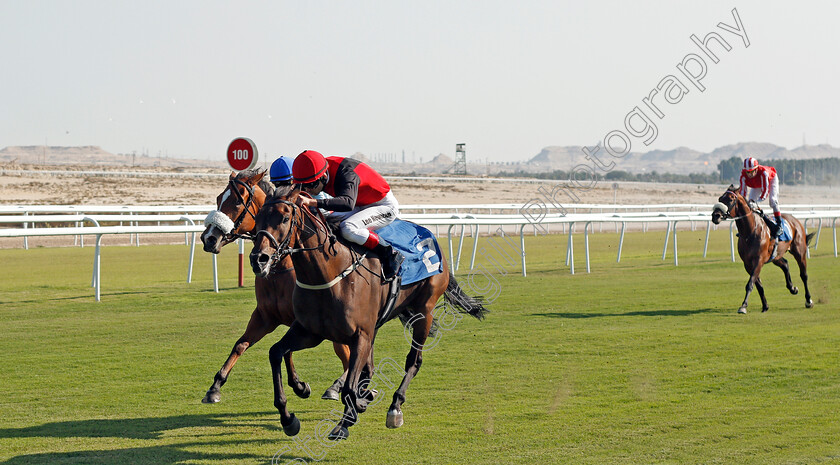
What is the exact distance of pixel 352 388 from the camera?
4.88 m

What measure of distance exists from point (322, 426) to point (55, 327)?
4.95 metres

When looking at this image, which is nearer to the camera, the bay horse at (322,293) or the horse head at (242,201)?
the bay horse at (322,293)

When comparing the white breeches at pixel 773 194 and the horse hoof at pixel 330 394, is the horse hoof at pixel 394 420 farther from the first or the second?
the white breeches at pixel 773 194

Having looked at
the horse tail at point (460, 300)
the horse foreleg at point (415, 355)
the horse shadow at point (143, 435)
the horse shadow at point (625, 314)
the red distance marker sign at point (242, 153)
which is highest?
the red distance marker sign at point (242, 153)

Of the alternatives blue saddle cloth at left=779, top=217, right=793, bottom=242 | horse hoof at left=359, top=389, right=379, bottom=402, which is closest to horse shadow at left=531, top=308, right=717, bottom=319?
blue saddle cloth at left=779, top=217, right=793, bottom=242

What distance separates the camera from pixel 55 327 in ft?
29.7

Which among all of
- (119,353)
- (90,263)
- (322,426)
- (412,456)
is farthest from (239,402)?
(90,263)

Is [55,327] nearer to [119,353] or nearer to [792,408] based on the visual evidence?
[119,353]

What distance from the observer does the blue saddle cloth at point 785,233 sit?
12164 millimetres

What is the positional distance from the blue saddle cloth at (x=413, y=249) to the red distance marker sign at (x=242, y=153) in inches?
172

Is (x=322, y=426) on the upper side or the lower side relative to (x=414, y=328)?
lower

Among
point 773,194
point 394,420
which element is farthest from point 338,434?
point 773,194

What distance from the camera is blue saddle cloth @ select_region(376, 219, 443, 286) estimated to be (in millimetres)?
5840

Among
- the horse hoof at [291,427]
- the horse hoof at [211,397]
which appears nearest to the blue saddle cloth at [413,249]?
the horse hoof at [291,427]
